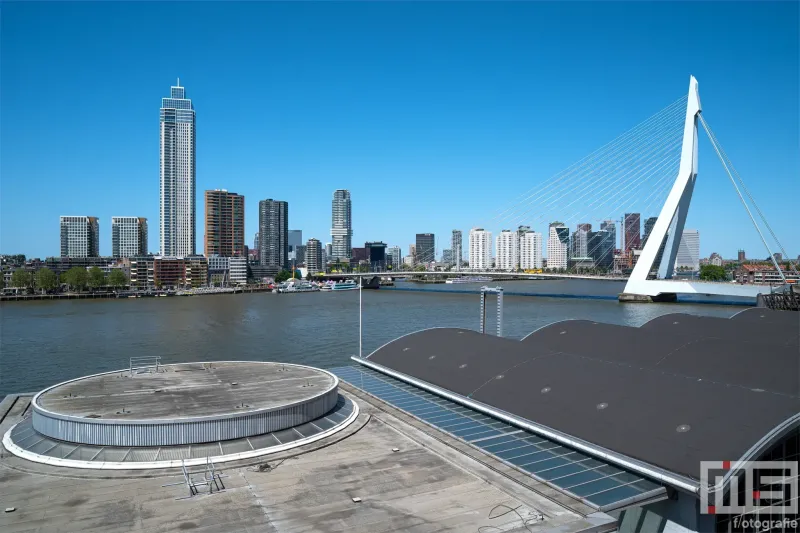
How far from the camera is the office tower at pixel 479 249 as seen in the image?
17236 cm

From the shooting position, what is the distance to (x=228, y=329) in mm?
33750

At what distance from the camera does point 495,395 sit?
10.9 meters

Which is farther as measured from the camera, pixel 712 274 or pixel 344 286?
pixel 712 274

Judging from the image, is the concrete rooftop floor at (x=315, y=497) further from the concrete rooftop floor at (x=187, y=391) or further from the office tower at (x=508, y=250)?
the office tower at (x=508, y=250)

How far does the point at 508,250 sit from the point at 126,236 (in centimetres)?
10401

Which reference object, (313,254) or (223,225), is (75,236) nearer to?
(223,225)

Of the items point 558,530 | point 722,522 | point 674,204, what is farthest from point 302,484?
point 674,204

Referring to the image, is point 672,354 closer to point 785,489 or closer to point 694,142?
point 785,489

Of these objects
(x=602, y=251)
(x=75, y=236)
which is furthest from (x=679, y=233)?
(x=602, y=251)

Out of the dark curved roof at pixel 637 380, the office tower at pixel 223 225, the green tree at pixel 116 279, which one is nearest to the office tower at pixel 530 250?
the office tower at pixel 223 225

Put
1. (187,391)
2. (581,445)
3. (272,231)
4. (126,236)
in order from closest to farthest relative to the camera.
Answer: (581,445) → (187,391) → (126,236) → (272,231)

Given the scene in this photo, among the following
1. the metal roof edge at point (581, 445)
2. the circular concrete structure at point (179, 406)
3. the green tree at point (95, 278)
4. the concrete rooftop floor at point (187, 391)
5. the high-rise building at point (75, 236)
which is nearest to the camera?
the metal roof edge at point (581, 445)

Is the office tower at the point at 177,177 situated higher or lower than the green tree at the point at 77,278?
higher

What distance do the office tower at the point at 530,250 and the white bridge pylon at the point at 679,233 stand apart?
12150 centimetres
